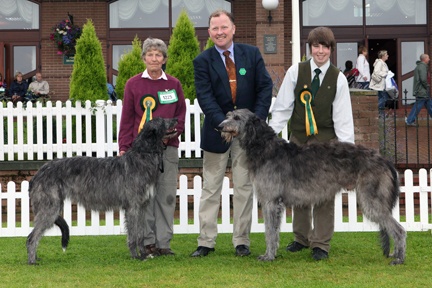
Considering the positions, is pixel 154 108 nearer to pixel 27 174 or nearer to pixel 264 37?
pixel 27 174

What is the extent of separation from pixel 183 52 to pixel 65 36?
7.08 meters

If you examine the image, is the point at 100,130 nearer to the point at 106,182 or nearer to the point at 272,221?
the point at 106,182

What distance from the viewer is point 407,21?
58.2 feet

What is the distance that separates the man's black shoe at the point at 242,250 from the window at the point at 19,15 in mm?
14889

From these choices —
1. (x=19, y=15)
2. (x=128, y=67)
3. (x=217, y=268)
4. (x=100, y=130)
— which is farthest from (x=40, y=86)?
(x=217, y=268)

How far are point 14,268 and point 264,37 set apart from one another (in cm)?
1165

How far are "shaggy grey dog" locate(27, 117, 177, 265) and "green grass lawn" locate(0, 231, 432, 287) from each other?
1.18 feet

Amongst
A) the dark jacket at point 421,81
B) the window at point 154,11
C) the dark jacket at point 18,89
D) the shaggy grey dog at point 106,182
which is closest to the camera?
the shaggy grey dog at point 106,182

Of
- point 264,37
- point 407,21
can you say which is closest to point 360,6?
point 407,21

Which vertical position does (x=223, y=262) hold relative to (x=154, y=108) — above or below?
below

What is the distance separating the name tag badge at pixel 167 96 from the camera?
5266mm

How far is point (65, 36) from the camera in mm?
16078

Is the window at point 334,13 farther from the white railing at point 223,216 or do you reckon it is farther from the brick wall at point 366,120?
the white railing at point 223,216

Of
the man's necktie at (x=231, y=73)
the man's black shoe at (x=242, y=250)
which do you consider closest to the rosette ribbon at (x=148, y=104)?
the man's necktie at (x=231, y=73)
